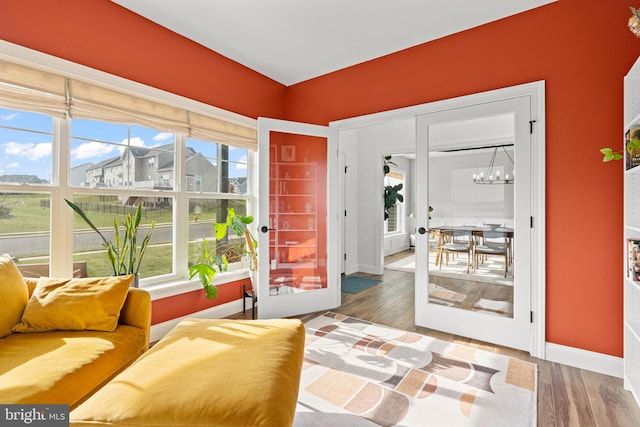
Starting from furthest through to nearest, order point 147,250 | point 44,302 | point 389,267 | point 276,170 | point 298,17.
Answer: point 389,267 < point 276,170 < point 147,250 < point 298,17 < point 44,302

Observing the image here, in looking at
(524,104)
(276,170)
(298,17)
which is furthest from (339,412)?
(298,17)

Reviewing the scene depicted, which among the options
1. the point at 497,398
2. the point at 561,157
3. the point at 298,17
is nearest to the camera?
the point at 497,398

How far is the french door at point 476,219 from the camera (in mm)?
2455

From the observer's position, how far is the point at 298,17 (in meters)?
2.60

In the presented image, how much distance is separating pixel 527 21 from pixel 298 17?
69.9 inches

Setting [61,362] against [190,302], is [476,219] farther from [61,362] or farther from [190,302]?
[61,362]

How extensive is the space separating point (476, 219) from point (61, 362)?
2.93 metres

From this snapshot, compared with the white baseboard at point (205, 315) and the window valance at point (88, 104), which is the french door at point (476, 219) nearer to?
the white baseboard at point (205, 315)

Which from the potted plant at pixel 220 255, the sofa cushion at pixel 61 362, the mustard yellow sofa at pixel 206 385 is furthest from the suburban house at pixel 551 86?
the mustard yellow sofa at pixel 206 385

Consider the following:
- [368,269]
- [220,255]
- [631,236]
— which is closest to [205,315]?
[220,255]

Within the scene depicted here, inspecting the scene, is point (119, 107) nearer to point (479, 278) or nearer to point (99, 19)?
point (99, 19)

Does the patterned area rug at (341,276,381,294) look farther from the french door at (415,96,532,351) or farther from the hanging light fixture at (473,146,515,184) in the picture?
the hanging light fixture at (473,146,515,184)

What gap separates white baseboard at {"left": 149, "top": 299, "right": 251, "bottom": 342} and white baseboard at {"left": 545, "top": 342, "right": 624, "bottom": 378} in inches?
107

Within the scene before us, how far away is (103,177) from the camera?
2471mm
